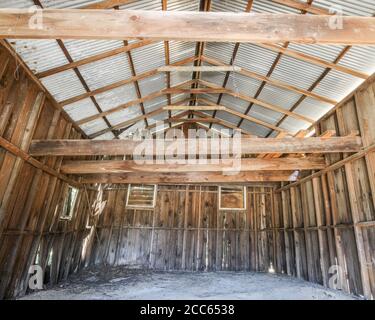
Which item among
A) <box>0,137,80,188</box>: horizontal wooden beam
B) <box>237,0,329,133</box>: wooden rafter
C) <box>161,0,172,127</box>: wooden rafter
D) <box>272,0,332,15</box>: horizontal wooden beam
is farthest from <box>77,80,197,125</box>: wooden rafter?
<box>272,0,332,15</box>: horizontal wooden beam

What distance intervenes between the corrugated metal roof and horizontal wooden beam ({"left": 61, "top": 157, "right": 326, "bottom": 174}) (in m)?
1.52

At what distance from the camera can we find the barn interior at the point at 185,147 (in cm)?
301

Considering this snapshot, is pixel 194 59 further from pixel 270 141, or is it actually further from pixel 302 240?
pixel 302 240

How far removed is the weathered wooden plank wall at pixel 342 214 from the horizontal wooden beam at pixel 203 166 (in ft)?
2.14

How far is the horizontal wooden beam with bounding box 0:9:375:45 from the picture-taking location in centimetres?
286

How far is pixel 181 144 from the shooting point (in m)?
5.42

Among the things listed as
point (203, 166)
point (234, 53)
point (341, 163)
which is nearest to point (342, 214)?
point (341, 163)

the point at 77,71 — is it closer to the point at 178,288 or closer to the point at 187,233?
the point at 178,288

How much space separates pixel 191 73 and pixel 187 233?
6.06 meters
